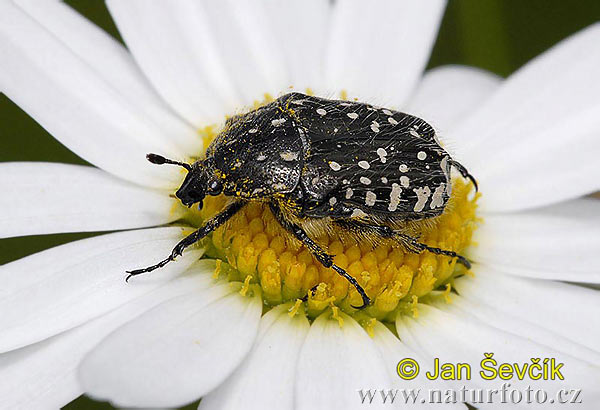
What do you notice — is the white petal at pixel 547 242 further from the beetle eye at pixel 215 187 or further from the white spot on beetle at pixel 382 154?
the beetle eye at pixel 215 187

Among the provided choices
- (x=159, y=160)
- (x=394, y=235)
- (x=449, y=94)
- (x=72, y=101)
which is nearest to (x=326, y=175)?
(x=394, y=235)

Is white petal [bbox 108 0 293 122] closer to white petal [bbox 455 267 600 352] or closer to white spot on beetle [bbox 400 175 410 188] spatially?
white spot on beetle [bbox 400 175 410 188]

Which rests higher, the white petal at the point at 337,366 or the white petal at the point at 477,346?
the white petal at the point at 477,346

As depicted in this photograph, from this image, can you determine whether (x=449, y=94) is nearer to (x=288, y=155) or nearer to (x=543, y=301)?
(x=543, y=301)

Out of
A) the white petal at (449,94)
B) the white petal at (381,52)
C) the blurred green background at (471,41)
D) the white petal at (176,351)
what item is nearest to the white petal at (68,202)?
the white petal at (176,351)

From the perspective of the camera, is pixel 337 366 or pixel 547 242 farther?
pixel 547 242
